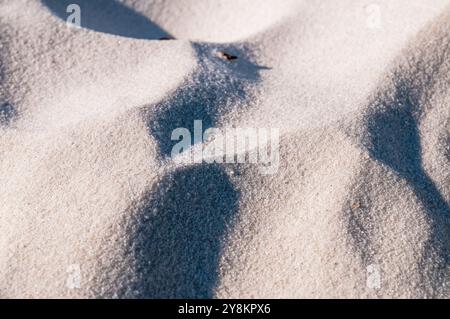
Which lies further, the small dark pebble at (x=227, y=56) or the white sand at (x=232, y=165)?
the small dark pebble at (x=227, y=56)

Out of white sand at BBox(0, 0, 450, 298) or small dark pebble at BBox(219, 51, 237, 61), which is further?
small dark pebble at BBox(219, 51, 237, 61)

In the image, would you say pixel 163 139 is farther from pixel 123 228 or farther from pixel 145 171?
pixel 123 228

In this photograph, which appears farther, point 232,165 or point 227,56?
point 227,56

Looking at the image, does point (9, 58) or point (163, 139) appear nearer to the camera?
point (163, 139)

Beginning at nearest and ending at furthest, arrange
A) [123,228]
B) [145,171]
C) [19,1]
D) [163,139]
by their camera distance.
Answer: [123,228], [145,171], [163,139], [19,1]

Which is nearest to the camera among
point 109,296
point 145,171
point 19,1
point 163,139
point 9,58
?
point 109,296
